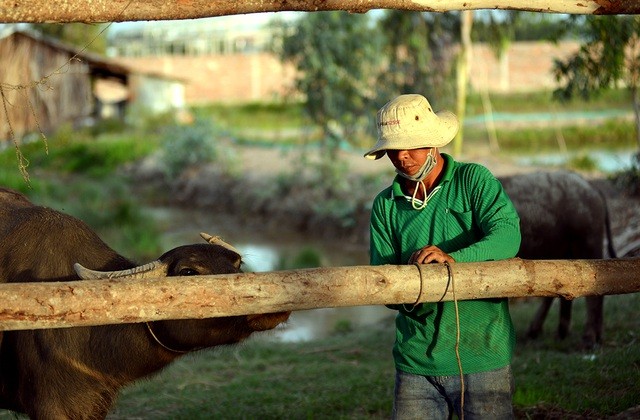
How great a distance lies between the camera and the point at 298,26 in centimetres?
1457

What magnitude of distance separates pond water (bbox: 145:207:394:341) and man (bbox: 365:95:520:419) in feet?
14.7

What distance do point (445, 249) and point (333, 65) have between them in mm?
11504

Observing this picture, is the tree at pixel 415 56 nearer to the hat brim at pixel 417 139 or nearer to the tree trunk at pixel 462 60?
the tree trunk at pixel 462 60

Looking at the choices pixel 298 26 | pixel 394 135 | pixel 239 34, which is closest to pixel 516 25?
pixel 298 26

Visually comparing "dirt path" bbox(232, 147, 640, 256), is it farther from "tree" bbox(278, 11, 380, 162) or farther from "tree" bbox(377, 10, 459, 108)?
"tree" bbox(377, 10, 459, 108)

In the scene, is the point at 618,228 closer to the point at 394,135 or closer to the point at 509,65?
the point at 394,135

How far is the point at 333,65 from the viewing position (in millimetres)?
14727

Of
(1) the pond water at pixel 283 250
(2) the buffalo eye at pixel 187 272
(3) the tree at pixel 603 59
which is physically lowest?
(1) the pond water at pixel 283 250

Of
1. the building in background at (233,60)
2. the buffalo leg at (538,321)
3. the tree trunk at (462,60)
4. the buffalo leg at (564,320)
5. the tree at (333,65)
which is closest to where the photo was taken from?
the buffalo leg at (564,320)

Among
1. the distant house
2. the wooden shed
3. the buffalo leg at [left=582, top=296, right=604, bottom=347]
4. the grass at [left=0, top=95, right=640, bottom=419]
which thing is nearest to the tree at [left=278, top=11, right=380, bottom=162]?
the grass at [left=0, top=95, right=640, bottom=419]

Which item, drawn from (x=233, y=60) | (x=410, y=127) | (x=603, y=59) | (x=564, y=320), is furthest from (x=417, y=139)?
(x=233, y=60)

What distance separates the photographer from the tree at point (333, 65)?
1452 centimetres

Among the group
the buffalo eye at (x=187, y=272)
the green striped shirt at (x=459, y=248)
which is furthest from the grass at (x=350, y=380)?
the green striped shirt at (x=459, y=248)

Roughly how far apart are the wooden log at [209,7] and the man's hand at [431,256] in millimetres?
1018
